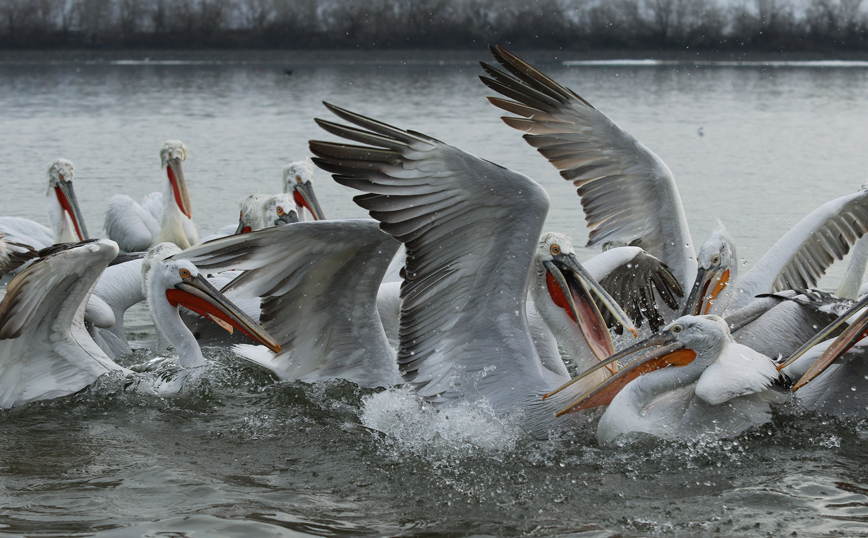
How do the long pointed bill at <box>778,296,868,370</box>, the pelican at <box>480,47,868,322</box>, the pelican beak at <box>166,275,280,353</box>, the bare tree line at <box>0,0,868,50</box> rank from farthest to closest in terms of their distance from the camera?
the bare tree line at <box>0,0,868,50</box>, the pelican at <box>480,47,868,322</box>, the pelican beak at <box>166,275,280,353</box>, the long pointed bill at <box>778,296,868,370</box>

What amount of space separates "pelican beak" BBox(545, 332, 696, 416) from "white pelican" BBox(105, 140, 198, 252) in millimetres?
4495

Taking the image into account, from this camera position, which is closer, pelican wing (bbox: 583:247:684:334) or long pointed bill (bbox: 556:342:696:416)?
long pointed bill (bbox: 556:342:696:416)

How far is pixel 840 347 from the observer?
3881mm

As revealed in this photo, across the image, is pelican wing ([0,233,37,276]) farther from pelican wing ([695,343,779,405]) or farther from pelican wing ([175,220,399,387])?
pelican wing ([695,343,779,405])

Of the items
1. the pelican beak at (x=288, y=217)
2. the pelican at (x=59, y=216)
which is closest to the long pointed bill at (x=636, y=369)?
the pelican beak at (x=288, y=217)

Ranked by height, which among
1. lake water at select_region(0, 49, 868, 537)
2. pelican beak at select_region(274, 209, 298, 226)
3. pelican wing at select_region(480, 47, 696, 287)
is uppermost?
pelican wing at select_region(480, 47, 696, 287)

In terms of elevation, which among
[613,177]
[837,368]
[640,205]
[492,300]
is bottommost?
[837,368]

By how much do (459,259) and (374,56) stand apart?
45.6 meters

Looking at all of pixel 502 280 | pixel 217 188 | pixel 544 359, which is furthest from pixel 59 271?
pixel 217 188

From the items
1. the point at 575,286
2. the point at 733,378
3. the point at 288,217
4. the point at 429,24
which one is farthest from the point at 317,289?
the point at 429,24

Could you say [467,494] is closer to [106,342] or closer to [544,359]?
[544,359]

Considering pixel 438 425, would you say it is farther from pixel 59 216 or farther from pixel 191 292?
pixel 59 216

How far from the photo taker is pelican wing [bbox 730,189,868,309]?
5461 mm

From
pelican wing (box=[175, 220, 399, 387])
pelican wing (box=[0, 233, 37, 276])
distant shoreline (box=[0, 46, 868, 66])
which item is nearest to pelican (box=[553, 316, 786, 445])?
pelican wing (box=[175, 220, 399, 387])
